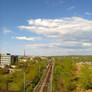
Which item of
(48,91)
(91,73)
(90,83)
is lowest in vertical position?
(48,91)

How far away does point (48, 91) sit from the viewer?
2378 cm

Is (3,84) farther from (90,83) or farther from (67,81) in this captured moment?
(90,83)

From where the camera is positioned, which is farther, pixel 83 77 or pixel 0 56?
pixel 0 56

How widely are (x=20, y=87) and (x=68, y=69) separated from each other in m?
11.2

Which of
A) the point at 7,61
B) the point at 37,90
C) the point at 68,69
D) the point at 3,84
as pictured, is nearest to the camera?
the point at 3,84

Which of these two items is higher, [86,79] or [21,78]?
[86,79]

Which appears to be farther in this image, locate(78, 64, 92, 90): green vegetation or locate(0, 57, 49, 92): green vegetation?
locate(78, 64, 92, 90): green vegetation

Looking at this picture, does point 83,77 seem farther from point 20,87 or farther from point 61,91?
point 20,87

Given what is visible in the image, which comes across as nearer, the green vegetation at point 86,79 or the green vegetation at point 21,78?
the green vegetation at point 21,78

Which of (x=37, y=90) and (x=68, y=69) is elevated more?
(x=68, y=69)

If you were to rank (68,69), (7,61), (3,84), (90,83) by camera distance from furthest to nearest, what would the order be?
(7,61) → (68,69) → (90,83) → (3,84)

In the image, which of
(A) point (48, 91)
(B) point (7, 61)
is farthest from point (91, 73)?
(B) point (7, 61)

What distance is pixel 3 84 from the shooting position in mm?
21484

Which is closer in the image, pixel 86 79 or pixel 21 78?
pixel 86 79
